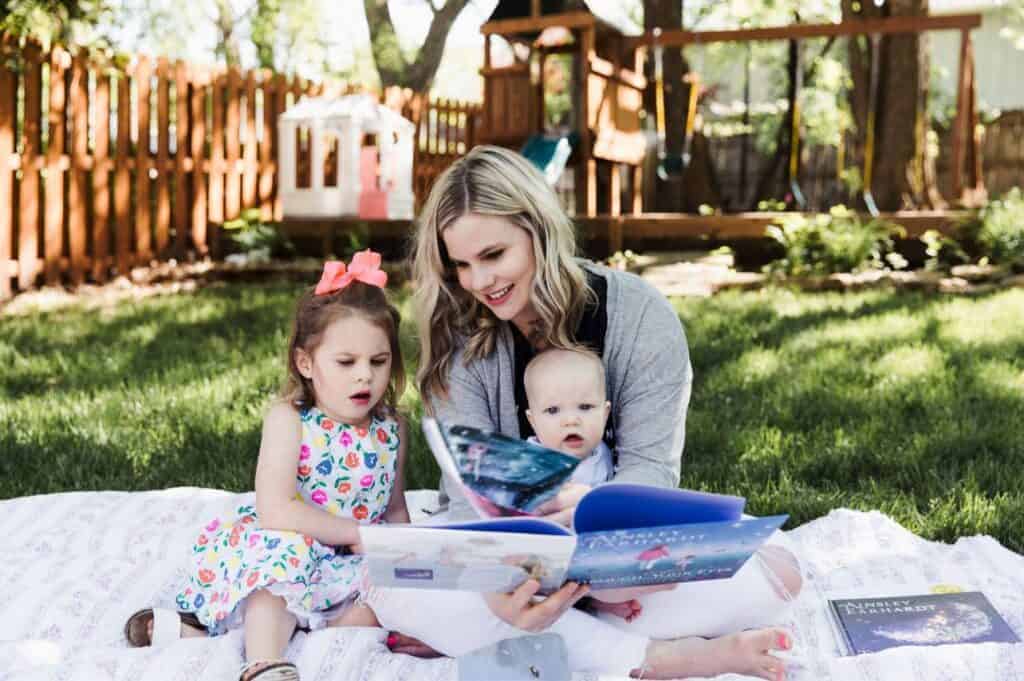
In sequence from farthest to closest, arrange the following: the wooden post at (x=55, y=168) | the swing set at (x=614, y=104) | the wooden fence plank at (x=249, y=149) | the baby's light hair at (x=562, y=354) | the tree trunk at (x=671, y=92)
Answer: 1. the tree trunk at (x=671, y=92)
2. the wooden fence plank at (x=249, y=149)
3. the swing set at (x=614, y=104)
4. the wooden post at (x=55, y=168)
5. the baby's light hair at (x=562, y=354)

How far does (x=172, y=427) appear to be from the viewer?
15.1 ft

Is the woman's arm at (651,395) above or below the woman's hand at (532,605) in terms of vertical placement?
above

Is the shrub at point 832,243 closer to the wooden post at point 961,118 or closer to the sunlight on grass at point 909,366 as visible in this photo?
the wooden post at point 961,118

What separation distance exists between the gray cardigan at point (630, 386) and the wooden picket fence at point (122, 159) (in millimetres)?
6095

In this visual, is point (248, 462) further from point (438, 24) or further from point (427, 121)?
point (438, 24)

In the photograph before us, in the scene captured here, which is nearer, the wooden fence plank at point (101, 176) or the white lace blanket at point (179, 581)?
the white lace blanket at point (179, 581)

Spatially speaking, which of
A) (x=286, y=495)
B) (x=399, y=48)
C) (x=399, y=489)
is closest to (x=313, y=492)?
(x=286, y=495)

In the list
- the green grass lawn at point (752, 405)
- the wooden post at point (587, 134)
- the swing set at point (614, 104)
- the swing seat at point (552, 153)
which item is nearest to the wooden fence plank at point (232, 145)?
the swing set at point (614, 104)

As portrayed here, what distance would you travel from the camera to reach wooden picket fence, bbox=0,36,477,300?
26.8 feet

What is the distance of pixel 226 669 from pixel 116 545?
1.06 metres

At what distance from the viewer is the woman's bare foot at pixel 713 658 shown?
8.00 ft

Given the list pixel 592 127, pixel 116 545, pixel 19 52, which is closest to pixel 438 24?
pixel 592 127

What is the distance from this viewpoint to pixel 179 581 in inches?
126

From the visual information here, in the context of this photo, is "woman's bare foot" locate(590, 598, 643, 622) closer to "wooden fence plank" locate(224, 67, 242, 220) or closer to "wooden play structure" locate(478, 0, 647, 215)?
"wooden play structure" locate(478, 0, 647, 215)
